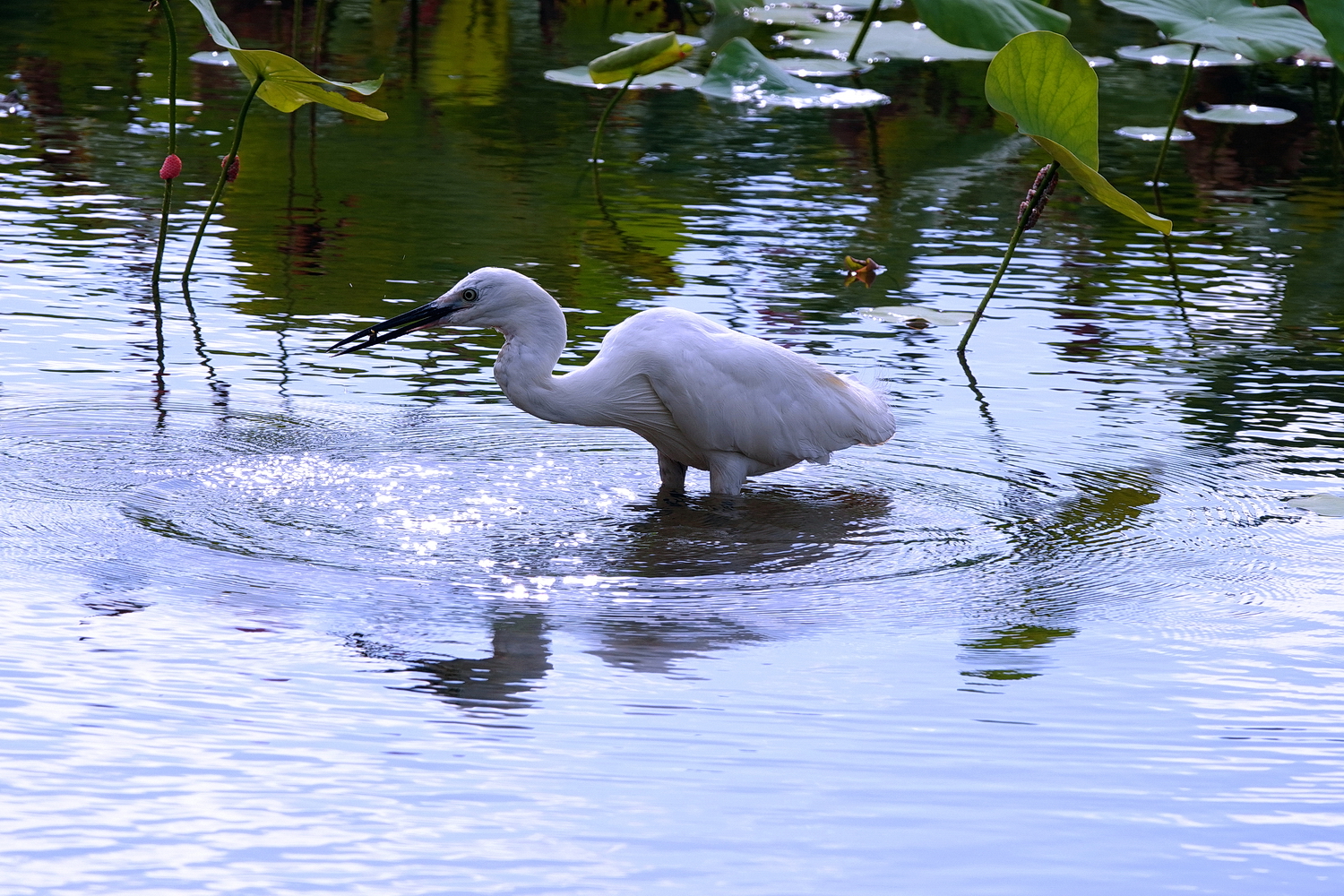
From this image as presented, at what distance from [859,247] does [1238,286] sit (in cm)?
168

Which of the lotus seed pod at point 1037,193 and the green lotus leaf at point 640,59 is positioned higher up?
the green lotus leaf at point 640,59

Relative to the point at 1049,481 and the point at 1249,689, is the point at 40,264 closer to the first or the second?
the point at 1049,481

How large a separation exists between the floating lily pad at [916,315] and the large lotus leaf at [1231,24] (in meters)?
2.35

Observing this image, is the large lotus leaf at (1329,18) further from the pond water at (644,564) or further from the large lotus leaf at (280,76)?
the large lotus leaf at (280,76)

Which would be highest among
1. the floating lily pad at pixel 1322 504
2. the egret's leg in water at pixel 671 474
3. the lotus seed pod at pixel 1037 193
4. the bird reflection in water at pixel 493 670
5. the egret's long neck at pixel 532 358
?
the lotus seed pod at pixel 1037 193

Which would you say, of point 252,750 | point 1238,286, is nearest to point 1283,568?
point 252,750

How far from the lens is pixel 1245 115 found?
11.6m

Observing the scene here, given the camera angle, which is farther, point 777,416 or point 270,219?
point 270,219

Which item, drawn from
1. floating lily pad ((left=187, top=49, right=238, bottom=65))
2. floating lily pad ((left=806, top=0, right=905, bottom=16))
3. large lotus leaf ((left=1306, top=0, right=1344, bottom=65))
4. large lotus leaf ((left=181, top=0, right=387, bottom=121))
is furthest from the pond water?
floating lily pad ((left=806, top=0, right=905, bottom=16))

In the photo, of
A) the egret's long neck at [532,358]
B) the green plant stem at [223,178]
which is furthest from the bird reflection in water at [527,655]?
the green plant stem at [223,178]

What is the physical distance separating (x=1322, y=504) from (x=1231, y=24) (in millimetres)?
4601

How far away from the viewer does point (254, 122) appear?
33.2ft

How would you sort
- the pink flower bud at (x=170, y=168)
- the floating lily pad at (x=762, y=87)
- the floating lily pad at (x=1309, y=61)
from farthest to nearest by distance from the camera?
the floating lily pad at (x=1309, y=61) → the floating lily pad at (x=762, y=87) → the pink flower bud at (x=170, y=168)

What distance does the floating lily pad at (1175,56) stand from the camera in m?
14.5
